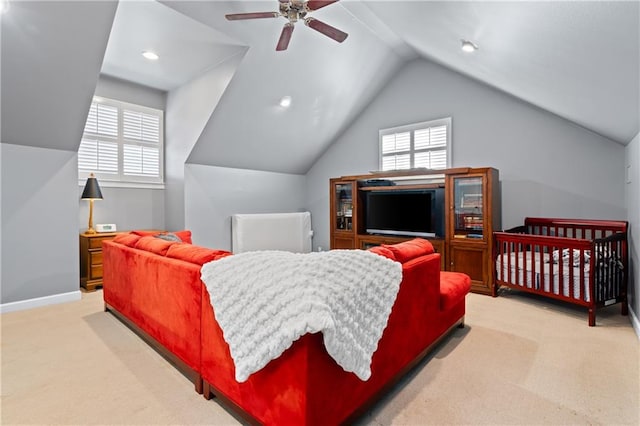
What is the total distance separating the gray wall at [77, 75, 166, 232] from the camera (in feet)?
15.2

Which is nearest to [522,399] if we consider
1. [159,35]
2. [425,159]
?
[425,159]

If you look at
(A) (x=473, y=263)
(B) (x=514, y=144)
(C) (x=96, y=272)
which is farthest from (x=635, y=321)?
(C) (x=96, y=272)

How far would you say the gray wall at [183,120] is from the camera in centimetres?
440

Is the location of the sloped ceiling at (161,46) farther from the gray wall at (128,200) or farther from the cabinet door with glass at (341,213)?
the cabinet door with glass at (341,213)

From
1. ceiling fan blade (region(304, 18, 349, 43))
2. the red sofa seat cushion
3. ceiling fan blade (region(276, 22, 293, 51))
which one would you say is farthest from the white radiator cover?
the red sofa seat cushion

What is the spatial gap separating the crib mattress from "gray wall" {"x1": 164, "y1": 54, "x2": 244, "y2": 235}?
405cm

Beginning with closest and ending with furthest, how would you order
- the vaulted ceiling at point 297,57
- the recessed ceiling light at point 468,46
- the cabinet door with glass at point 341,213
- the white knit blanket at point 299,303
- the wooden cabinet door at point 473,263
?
the white knit blanket at point 299,303 → the vaulted ceiling at point 297,57 → the recessed ceiling light at point 468,46 → the wooden cabinet door at point 473,263 → the cabinet door with glass at point 341,213

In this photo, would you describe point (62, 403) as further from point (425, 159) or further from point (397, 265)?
point (425, 159)

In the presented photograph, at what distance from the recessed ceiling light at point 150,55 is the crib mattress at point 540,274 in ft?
15.9

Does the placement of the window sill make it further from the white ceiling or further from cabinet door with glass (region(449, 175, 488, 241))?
cabinet door with glass (region(449, 175, 488, 241))

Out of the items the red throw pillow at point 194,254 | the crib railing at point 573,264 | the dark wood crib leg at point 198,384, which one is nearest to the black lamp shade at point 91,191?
the red throw pillow at point 194,254

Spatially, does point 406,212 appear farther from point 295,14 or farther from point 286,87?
point 295,14

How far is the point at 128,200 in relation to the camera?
490 cm

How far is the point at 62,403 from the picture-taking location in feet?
5.92
